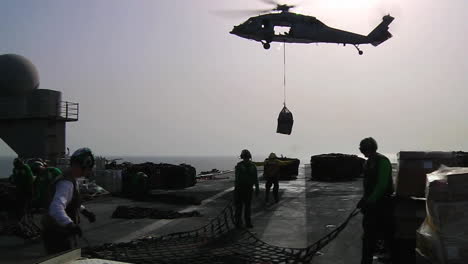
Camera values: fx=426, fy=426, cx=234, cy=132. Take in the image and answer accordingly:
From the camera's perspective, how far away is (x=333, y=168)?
980 inches

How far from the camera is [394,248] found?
632 cm

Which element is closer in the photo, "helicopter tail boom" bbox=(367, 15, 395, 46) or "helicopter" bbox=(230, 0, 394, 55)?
"helicopter" bbox=(230, 0, 394, 55)

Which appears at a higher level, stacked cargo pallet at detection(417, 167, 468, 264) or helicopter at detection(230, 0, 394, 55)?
helicopter at detection(230, 0, 394, 55)

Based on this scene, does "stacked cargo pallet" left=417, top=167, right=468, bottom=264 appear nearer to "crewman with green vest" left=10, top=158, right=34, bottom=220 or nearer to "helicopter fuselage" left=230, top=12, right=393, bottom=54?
"crewman with green vest" left=10, top=158, right=34, bottom=220

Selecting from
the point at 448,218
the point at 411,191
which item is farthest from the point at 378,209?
the point at 448,218

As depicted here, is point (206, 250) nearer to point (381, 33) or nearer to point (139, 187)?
point (139, 187)

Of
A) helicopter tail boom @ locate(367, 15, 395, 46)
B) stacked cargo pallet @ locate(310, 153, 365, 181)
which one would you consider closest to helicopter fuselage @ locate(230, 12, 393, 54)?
helicopter tail boom @ locate(367, 15, 395, 46)

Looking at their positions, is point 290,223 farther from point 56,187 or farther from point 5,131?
point 5,131

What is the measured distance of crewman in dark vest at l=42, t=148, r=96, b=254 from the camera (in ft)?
13.3

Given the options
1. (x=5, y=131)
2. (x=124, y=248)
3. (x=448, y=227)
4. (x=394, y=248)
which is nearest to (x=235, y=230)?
(x=124, y=248)

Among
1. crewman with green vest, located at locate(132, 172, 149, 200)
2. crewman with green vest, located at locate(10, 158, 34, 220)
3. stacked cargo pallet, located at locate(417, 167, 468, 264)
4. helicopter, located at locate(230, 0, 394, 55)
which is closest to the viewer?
stacked cargo pallet, located at locate(417, 167, 468, 264)

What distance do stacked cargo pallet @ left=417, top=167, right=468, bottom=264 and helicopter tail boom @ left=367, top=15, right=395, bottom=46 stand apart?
27008 mm

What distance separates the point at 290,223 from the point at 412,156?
4.88 m

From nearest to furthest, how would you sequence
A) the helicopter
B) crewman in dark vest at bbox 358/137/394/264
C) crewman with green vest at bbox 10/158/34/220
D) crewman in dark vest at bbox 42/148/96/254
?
crewman in dark vest at bbox 42/148/96/254
crewman in dark vest at bbox 358/137/394/264
crewman with green vest at bbox 10/158/34/220
the helicopter
